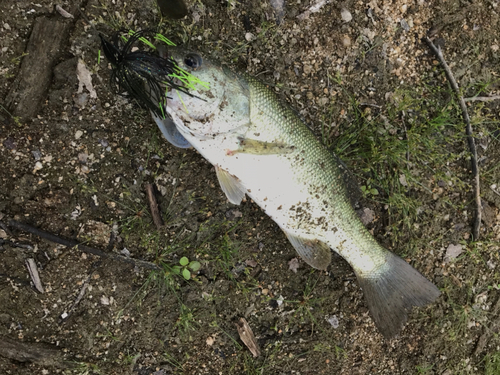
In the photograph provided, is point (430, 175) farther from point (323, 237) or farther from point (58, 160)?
point (58, 160)

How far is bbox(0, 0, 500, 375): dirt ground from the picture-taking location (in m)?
3.28

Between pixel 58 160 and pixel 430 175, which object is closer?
pixel 58 160

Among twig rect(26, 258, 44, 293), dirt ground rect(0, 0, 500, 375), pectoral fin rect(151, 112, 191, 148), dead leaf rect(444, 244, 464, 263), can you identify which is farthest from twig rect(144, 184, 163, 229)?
dead leaf rect(444, 244, 464, 263)

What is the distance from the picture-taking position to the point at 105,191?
344 centimetres

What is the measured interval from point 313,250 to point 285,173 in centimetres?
81

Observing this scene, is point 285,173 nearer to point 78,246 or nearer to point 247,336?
point 247,336

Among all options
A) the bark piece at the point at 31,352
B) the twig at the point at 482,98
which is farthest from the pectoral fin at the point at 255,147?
the bark piece at the point at 31,352

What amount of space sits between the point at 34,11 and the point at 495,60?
446 centimetres

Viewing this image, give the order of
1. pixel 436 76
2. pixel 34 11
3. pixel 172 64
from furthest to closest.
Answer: pixel 436 76 → pixel 34 11 → pixel 172 64

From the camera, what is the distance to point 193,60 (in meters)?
2.80

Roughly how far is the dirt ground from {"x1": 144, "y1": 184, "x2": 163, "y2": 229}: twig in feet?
0.20

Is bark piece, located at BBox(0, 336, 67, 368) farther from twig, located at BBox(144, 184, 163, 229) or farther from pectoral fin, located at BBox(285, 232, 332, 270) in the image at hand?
pectoral fin, located at BBox(285, 232, 332, 270)

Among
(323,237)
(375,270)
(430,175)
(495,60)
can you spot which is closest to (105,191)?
(323,237)

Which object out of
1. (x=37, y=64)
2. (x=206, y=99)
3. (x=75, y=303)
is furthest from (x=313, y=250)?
(x=37, y=64)
